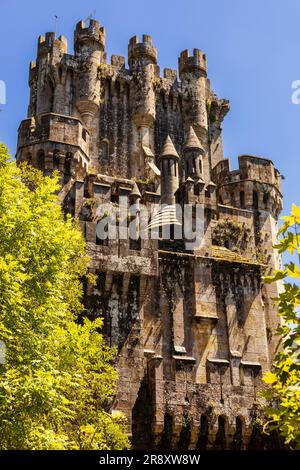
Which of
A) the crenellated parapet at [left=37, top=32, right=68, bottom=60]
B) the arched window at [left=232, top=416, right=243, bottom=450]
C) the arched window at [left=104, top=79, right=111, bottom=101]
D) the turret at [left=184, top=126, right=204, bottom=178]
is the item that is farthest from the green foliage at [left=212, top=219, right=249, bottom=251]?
the crenellated parapet at [left=37, top=32, right=68, bottom=60]

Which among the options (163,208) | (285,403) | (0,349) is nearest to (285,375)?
(285,403)

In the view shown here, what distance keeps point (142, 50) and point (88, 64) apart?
4.48m

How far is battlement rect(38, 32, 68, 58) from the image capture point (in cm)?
4791

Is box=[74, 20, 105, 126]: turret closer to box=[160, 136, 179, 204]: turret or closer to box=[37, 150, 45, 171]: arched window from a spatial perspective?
box=[160, 136, 179, 204]: turret

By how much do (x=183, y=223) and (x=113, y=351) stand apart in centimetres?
1137

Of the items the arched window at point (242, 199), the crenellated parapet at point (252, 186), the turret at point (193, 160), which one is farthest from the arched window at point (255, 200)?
the turret at point (193, 160)

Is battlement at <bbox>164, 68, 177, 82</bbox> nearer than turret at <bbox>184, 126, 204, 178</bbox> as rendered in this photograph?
No

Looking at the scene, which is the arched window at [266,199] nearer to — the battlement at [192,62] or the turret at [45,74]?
the battlement at [192,62]

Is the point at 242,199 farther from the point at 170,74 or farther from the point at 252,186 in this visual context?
the point at 170,74

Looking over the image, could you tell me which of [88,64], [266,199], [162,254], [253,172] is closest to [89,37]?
[88,64]

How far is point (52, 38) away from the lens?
1925 inches

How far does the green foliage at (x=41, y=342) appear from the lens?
18641 millimetres

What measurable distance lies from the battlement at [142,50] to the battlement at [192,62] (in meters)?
2.38
